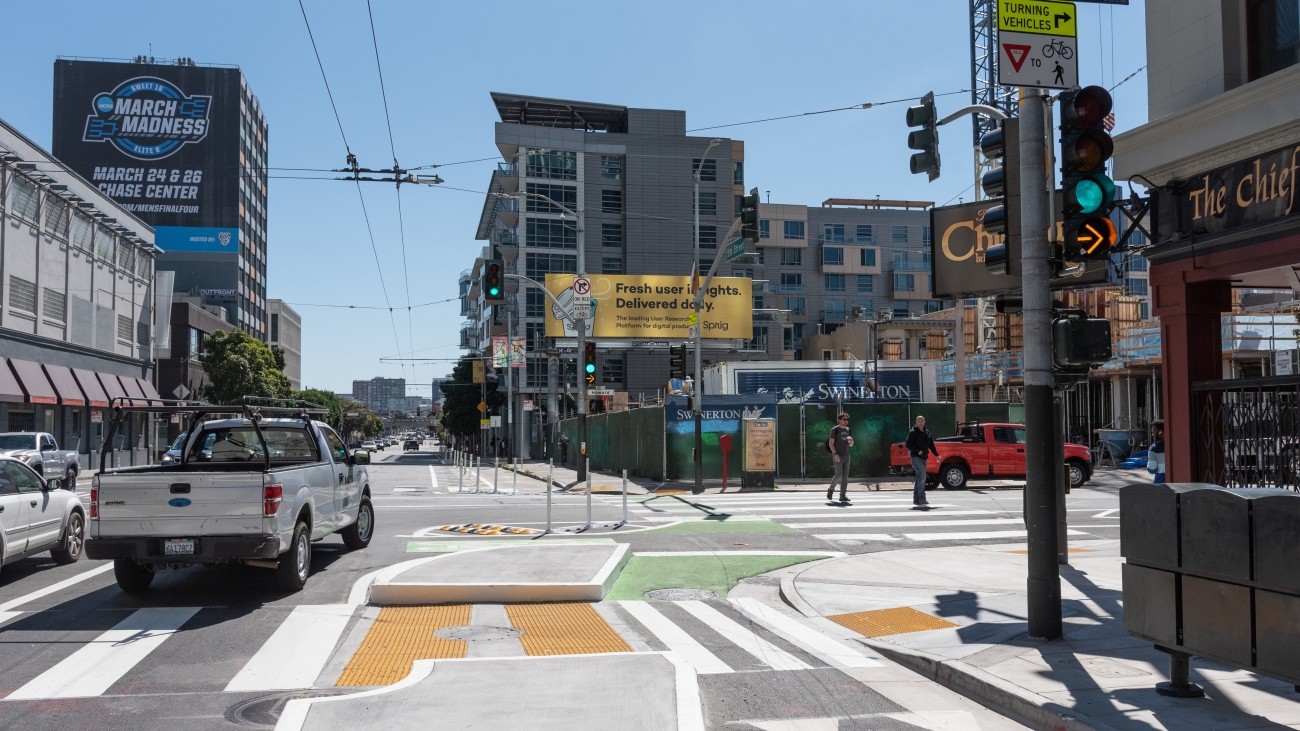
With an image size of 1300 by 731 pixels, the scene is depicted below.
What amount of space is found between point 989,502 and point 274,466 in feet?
50.1

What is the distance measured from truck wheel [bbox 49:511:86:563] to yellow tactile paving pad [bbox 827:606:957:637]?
385 inches

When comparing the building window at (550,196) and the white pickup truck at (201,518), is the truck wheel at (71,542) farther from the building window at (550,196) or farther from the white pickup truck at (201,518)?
the building window at (550,196)

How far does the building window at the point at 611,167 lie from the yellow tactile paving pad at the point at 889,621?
65317 millimetres

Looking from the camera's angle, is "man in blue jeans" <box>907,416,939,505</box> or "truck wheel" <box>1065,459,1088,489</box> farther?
"truck wheel" <box>1065,459,1088,489</box>

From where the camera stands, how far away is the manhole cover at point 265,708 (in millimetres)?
6346

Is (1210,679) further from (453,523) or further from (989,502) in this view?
(989,502)

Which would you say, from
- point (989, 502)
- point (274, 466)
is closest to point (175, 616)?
point (274, 466)

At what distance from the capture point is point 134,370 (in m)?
56.9

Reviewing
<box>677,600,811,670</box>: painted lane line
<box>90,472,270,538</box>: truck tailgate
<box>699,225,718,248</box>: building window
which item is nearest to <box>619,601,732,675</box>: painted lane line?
<box>677,600,811,670</box>: painted lane line

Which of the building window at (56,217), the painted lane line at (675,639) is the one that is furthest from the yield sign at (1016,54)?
the building window at (56,217)

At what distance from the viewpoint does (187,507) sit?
10.3m

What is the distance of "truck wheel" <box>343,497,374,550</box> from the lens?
1445 cm

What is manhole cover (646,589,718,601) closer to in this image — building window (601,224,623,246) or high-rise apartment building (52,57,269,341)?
building window (601,224,623,246)

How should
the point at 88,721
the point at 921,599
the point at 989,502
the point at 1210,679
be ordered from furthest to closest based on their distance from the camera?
1. the point at 989,502
2. the point at 921,599
3. the point at 1210,679
4. the point at 88,721
